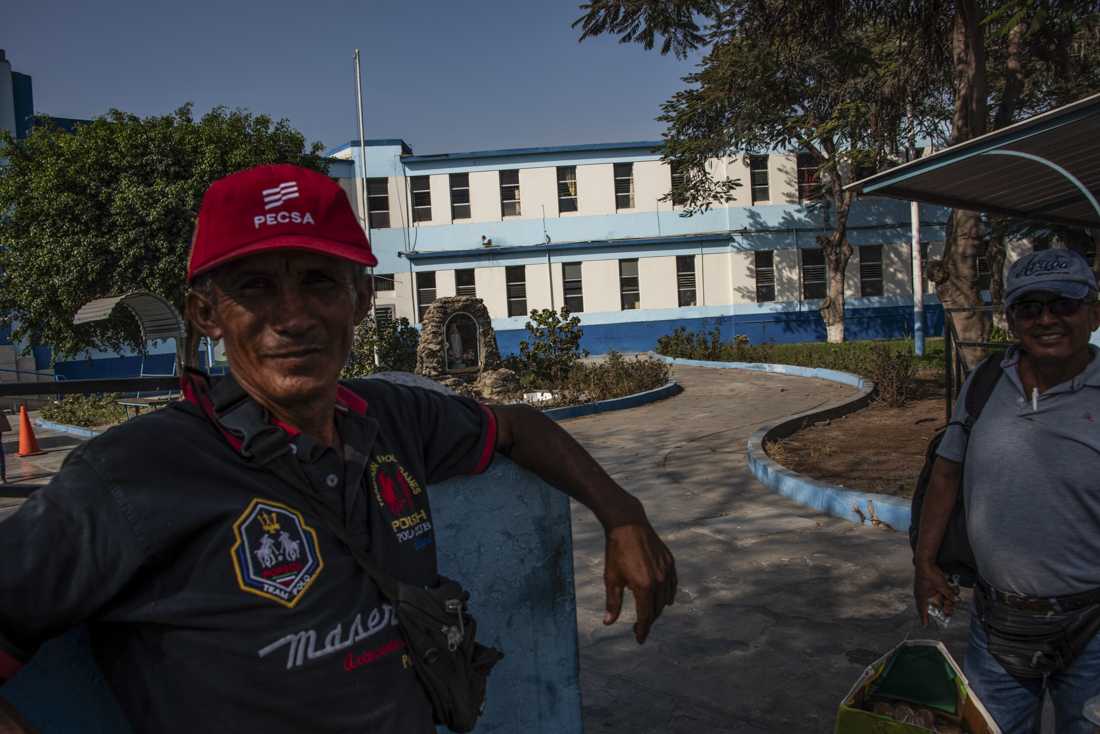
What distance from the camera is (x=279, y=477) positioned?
47.8 inches

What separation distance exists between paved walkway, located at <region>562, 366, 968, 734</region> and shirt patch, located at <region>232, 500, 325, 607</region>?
208cm

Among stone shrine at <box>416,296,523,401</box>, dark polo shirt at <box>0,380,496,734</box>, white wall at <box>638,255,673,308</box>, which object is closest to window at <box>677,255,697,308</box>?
white wall at <box>638,255,673,308</box>

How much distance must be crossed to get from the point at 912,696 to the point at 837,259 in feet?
70.4

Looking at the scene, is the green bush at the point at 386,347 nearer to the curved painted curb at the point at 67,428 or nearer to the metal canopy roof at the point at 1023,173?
the curved painted curb at the point at 67,428

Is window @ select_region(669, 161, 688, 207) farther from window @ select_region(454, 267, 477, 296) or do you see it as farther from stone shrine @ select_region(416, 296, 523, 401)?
stone shrine @ select_region(416, 296, 523, 401)

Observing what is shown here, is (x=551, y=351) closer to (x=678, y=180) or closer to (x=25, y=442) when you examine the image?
(x=25, y=442)

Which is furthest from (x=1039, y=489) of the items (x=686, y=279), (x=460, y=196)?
(x=460, y=196)

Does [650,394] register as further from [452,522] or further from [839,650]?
[452,522]

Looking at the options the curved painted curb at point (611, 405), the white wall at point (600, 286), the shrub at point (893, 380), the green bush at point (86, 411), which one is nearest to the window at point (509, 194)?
the white wall at point (600, 286)

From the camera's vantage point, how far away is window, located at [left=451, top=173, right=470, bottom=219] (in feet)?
92.1

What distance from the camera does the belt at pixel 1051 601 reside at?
6.41 ft

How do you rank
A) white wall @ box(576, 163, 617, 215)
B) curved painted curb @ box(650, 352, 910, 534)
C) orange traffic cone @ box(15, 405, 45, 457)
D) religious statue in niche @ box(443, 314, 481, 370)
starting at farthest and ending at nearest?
white wall @ box(576, 163, 617, 215), religious statue in niche @ box(443, 314, 481, 370), orange traffic cone @ box(15, 405, 45, 457), curved painted curb @ box(650, 352, 910, 534)

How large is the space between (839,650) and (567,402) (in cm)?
946

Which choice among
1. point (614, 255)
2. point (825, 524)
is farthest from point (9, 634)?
point (614, 255)
